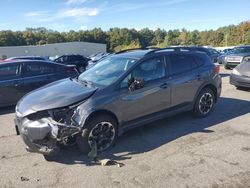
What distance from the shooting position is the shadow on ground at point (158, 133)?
5.18 meters

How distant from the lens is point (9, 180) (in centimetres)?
439

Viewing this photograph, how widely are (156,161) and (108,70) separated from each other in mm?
2206

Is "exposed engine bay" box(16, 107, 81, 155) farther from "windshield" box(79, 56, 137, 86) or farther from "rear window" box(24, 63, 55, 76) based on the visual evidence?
"rear window" box(24, 63, 55, 76)

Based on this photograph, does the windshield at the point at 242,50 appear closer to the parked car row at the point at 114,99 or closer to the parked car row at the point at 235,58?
the parked car row at the point at 235,58

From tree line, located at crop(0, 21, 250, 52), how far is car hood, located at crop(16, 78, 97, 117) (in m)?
68.8

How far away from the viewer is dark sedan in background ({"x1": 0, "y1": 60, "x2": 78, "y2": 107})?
8.98 meters

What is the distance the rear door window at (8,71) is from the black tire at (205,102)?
216 inches


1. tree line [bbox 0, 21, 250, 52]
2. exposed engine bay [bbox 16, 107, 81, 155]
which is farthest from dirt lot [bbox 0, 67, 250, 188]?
tree line [bbox 0, 21, 250, 52]

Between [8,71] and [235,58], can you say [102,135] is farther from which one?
[235,58]

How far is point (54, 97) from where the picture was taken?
5.16 meters

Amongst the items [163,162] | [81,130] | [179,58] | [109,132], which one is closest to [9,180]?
[81,130]

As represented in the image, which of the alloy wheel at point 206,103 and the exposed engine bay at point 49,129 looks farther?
the alloy wheel at point 206,103

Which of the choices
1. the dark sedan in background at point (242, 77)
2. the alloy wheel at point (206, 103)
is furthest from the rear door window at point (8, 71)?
the dark sedan in background at point (242, 77)

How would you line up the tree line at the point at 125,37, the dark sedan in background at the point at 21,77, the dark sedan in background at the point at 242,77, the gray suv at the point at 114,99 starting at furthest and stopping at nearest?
the tree line at the point at 125,37
the dark sedan in background at the point at 242,77
the dark sedan in background at the point at 21,77
the gray suv at the point at 114,99
